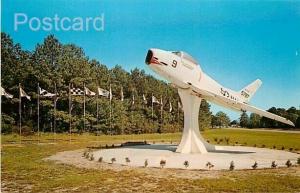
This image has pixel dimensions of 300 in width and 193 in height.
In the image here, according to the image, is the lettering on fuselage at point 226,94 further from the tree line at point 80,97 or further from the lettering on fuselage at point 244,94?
the tree line at point 80,97

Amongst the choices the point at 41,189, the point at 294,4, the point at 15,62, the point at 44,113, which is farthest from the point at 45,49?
the point at 294,4

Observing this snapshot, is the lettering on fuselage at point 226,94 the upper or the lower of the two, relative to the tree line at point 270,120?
upper

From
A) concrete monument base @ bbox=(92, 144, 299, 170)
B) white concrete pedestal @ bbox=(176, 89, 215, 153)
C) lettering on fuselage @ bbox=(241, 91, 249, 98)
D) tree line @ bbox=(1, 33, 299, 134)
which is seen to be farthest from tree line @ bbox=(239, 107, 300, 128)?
white concrete pedestal @ bbox=(176, 89, 215, 153)

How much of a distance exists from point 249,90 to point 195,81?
4.25ft

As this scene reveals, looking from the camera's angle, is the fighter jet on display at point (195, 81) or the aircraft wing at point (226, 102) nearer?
the fighter jet on display at point (195, 81)

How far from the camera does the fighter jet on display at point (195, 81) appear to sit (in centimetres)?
952

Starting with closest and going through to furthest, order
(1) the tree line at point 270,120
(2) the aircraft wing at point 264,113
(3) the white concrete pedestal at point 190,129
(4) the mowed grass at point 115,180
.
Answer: (4) the mowed grass at point 115,180 < (2) the aircraft wing at point 264,113 < (1) the tree line at point 270,120 < (3) the white concrete pedestal at point 190,129

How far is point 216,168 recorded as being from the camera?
857 cm

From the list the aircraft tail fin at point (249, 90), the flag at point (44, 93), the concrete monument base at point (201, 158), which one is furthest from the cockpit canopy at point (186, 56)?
the flag at point (44, 93)

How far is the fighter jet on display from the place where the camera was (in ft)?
31.2

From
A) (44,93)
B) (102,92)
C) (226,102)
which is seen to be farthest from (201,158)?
(44,93)

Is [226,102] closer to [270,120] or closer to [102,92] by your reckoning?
[270,120]

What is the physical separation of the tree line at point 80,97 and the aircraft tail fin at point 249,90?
1.72 metres

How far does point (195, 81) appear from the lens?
10.2m
